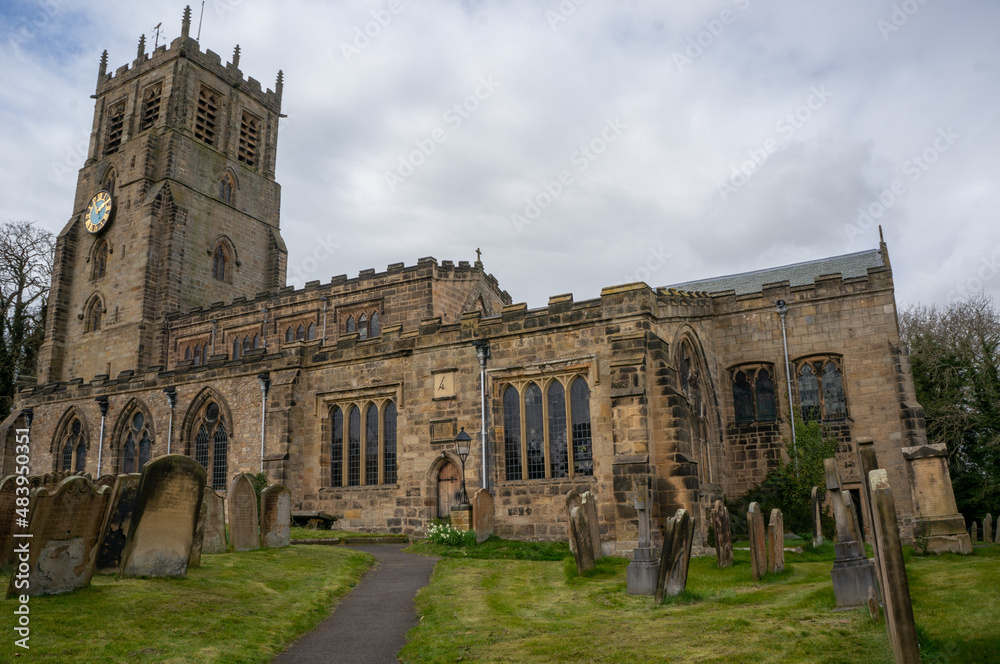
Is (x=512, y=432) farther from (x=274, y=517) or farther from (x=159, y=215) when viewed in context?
(x=159, y=215)

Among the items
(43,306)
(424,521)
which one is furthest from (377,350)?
(43,306)

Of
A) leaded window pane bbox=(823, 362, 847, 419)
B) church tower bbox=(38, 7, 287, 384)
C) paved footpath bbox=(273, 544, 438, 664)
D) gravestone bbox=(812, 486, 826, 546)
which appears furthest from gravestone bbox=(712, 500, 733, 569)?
church tower bbox=(38, 7, 287, 384)

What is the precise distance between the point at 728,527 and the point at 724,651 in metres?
7.44

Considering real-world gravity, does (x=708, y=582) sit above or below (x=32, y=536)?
below

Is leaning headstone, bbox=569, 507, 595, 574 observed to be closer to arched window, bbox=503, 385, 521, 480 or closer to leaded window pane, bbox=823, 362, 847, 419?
arched window, bbox=503, 385, 521, 480

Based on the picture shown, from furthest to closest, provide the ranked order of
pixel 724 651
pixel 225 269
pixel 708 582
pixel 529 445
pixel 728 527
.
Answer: pixel 225 269 → pixel 529 445 → pixel 728 527 → pixel 708 582 → pixel 724 651

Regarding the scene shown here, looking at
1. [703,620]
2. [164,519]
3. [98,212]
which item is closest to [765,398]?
[703,620]

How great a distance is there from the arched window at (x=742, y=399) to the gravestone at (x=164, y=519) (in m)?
17.8

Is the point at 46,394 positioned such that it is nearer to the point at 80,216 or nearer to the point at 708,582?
the point at 80,216

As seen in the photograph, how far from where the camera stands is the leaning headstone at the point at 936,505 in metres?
14.4

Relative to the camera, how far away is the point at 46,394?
3222 cm

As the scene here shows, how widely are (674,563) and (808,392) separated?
1494cm

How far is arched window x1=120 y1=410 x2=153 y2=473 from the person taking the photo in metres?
28.5

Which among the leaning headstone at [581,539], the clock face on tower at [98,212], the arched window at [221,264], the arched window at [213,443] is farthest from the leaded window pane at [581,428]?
the clock face on tower at [98,212]
